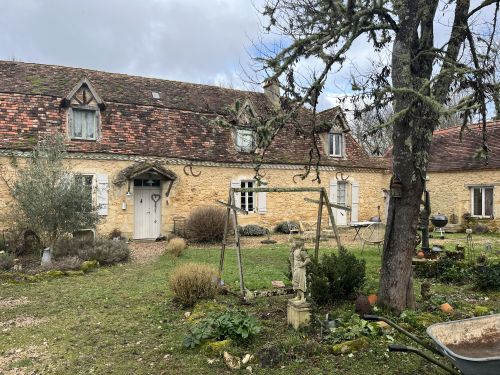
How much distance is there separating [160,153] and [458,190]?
14.3 meters

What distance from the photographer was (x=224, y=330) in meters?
5.07

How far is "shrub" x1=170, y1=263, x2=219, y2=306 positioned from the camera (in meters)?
6.72

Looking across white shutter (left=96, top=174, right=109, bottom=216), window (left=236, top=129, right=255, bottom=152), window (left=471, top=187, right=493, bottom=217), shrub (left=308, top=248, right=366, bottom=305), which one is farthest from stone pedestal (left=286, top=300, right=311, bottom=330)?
window (left=471, top=187, right=493, bottom=217)

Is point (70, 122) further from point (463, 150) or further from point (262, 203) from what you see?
point (463, 150)

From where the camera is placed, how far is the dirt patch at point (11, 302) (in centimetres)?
726

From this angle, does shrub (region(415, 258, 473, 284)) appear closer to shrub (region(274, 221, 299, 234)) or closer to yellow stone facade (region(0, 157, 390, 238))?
shrub (region(274, 221, 299, 234))

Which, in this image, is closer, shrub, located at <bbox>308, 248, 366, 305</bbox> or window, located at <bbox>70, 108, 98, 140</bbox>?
shrub, located at <bbox>308, 248, 366, 305</bbox>

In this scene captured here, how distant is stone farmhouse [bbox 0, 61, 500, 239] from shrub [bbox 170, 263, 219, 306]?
7055mm

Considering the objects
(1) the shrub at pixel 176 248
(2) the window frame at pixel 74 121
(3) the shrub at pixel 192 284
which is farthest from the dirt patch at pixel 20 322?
(2) the window frame at pixel 74 121

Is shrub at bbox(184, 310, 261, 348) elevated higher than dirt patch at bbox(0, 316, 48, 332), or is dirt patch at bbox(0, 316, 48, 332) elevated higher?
shrub at bbox(184, 310, 261, 348)

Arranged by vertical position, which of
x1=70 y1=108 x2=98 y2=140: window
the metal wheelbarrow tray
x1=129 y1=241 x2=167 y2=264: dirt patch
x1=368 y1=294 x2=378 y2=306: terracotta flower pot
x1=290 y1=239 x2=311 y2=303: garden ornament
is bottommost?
x1=129 y1=241 x2=167 y2=264: dirt patch

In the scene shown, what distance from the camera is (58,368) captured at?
4680 millimetres

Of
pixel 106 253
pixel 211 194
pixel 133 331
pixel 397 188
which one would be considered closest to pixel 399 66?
pixel 397 188

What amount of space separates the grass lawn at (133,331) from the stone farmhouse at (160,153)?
6276 mm
